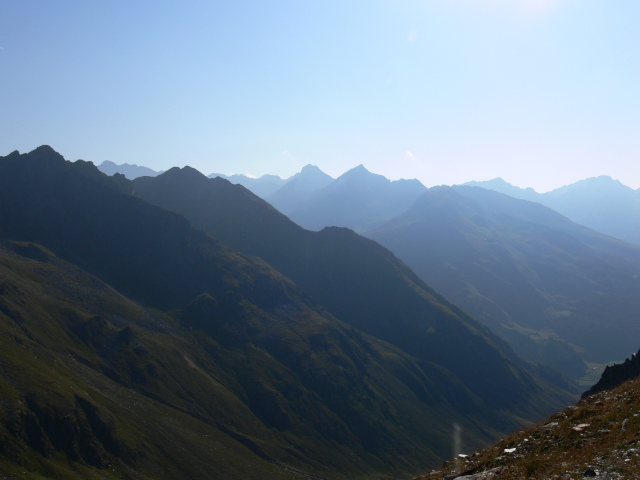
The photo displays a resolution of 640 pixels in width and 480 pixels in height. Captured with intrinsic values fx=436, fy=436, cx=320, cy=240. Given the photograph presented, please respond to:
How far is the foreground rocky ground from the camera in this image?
1756 cm

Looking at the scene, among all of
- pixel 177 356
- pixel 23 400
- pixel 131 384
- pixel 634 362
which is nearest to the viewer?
pixel 634 362

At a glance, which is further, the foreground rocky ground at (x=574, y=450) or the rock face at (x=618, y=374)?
the rock face at (x=618, y=374)

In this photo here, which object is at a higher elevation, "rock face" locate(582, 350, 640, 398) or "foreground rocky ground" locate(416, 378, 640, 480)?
"foreground rocky ground" locate(416, 378, 640, 480)

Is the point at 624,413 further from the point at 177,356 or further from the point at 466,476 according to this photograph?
the point at 177,356

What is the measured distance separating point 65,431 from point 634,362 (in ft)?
371

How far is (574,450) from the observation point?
66.8 ft

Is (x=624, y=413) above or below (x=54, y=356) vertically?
above

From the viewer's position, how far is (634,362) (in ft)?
170

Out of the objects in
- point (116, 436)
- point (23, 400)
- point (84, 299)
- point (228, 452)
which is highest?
point (84, 299)

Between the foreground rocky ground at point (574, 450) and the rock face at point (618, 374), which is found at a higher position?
the foreground rocky ground at point (574, 450)

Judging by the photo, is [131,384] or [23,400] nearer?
[23,400]

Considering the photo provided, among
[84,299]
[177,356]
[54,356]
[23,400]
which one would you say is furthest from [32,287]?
A: [23,400]

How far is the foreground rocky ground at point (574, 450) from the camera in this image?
57.6 ft

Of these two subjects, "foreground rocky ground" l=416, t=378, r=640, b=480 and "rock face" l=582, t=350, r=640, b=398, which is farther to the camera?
"rock face" l=582, t=350, r=640, b=398
